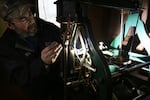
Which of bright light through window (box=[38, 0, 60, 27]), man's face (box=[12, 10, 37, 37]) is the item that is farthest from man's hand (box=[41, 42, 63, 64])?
bright light through window (box=[38, 0, 60, 27])

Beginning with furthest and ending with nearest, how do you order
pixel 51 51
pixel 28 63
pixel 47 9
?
pixel 47 9, pixel 28 63, pixel 51 51

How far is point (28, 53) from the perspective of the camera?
1077mm

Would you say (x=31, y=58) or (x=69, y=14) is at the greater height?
(x=69, y=14)

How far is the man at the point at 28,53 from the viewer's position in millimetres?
1000

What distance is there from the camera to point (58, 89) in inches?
47.3

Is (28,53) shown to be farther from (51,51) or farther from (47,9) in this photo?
(47,9)

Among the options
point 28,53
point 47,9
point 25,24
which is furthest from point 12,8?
point 47,9

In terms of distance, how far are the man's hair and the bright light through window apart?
523 mm

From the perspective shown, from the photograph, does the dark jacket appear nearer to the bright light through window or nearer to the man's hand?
the man's hand

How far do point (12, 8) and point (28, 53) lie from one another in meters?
0.26

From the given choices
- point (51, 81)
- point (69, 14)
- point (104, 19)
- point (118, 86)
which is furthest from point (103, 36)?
point (69, 14)

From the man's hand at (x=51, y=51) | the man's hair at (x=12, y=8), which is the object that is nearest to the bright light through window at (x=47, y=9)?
the man's hair at (x=12, y=8)

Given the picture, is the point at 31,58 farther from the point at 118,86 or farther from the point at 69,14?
the point at 118,86

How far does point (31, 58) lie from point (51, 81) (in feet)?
0.65
